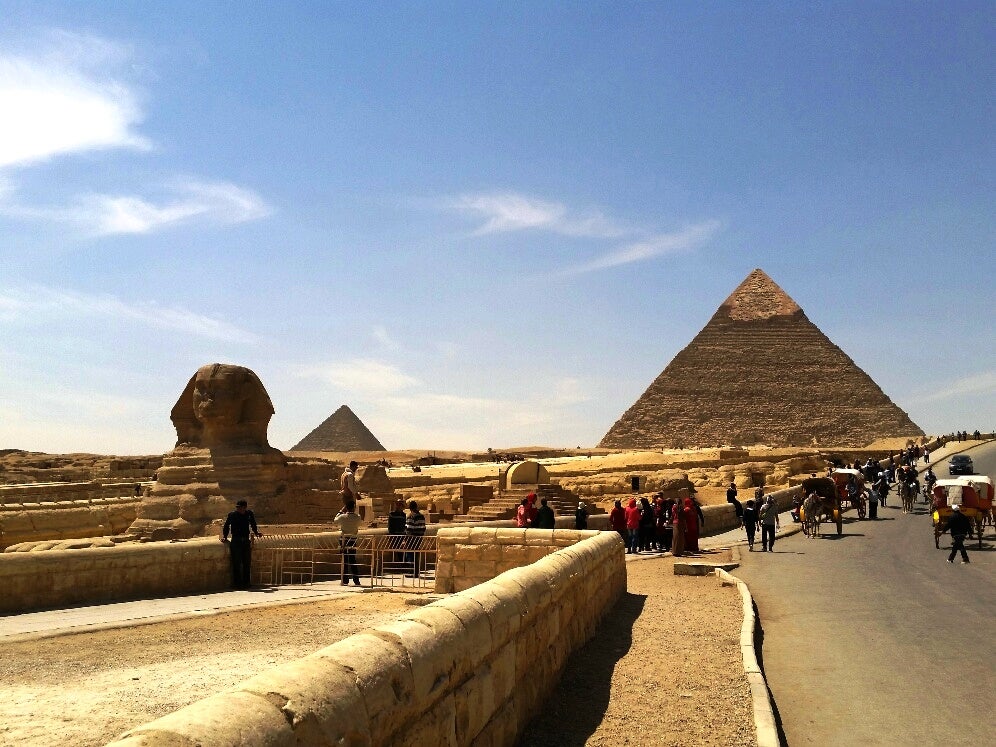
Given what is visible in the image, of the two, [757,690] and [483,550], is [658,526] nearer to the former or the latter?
[483,550]

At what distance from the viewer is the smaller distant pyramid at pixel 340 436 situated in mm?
83250

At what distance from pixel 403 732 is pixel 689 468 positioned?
34089 millimetres

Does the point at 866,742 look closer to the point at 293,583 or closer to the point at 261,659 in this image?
the point at 261,659

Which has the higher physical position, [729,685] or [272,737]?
[272,737]

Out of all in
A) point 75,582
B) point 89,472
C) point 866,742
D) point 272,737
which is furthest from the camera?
point 89,472

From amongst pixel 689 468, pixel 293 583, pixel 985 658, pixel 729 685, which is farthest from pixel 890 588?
pixel 689 468

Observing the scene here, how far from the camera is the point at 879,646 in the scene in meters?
A: 6.03

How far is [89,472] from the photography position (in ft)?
112

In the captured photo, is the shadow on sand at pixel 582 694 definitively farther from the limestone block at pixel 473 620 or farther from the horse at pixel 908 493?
the horse at pixel 908 493

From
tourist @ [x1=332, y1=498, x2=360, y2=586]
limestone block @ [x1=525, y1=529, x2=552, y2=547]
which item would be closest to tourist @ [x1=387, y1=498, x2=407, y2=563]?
tourist @ [x1=332, y1=498, x2=360, y2=586]

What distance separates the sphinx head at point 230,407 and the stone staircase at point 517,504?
3.83 m

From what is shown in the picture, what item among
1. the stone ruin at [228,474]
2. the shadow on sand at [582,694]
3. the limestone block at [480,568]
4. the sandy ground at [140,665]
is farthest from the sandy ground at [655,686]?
the stone ruin at [228,474]

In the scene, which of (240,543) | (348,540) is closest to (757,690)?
(348,540)

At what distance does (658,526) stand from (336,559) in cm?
650
